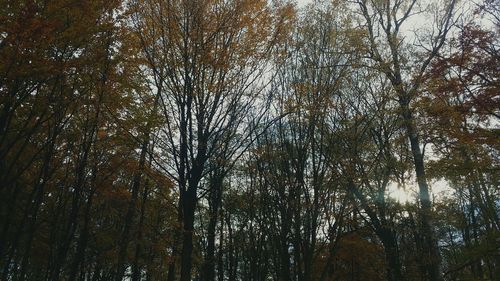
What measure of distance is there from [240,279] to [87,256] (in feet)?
42.2

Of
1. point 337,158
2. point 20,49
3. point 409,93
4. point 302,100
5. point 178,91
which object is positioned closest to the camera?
point 20,49

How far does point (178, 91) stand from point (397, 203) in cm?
932

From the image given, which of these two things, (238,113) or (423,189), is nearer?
(238,113)

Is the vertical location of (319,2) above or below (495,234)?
above

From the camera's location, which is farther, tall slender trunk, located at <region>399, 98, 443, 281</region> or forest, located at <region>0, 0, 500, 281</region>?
tall slender trunk, located at <region>399, 98, 443, 281</region>

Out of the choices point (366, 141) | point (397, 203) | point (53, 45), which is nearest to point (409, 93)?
point (366, 141)

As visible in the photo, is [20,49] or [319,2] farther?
[319,2]

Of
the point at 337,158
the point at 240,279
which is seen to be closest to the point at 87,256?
the point at 240,279

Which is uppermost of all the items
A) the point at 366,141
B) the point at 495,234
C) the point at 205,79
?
the point at 366,141

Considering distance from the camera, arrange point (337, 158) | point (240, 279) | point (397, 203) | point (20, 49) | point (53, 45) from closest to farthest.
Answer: point (20, 49)
point (53, 45)
point (337, 158)
point (397, 203)
point (240, 279)

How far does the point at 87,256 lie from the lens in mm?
19297

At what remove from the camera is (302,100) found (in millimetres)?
9430

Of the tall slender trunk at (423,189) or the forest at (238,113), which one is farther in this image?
the tall slender trunk at (423,189)

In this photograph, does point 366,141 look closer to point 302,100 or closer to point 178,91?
point 302,100
